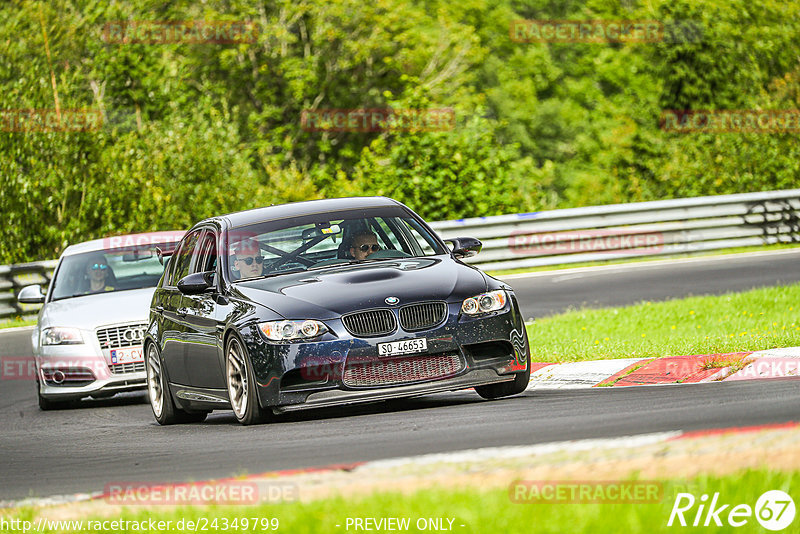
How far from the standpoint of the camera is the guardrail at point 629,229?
80.1ft

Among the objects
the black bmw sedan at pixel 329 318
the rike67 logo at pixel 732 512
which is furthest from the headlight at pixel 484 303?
the rike67 logo at pixel 732 512

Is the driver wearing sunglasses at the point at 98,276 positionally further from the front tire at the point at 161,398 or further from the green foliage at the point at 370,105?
the green foliage at the point at 370,105

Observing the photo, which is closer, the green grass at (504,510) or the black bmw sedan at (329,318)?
the green grass at (504,510)

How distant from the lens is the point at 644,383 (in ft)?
34.5

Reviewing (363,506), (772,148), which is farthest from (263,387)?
(772,148)

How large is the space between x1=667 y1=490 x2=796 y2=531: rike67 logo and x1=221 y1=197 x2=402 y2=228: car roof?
6.12m

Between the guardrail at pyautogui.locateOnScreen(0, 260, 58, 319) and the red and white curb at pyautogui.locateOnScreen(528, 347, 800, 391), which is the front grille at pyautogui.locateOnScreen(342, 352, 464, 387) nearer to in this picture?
the red and white curb at pyautogui.locateOnScreen(528, 347, 800, 391)

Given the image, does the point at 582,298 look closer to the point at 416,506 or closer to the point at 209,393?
the point at 209,393

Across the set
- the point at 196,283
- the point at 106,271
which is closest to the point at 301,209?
the point at 196,283

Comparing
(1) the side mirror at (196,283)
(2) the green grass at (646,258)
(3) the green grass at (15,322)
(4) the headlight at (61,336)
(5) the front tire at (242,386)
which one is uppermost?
(1) the side mirror at (196,283)

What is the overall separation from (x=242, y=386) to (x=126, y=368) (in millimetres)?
4132

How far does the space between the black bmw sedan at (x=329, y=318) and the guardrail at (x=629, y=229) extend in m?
13.5

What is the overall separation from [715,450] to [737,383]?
385 centimetres

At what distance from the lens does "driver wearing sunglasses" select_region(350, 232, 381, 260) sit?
10.4 meters
